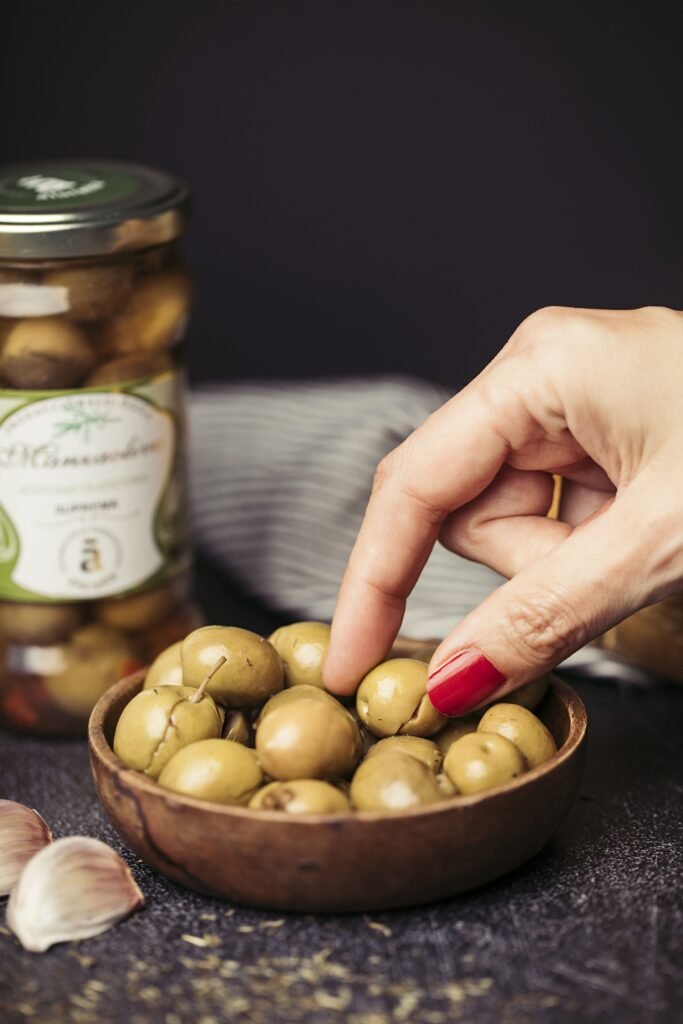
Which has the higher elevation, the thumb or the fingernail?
the thumb

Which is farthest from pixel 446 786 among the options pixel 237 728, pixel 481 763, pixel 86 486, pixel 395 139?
pixel 395 139

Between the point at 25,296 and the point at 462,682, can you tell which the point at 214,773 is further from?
the point at 25,296

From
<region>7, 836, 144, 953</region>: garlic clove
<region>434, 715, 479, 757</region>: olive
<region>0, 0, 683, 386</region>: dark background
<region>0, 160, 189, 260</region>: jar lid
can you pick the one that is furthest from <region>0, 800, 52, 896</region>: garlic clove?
<region>0, 0, 683, 386</region>: dark background

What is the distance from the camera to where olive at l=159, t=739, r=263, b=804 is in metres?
0.71

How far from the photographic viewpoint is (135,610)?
103cm

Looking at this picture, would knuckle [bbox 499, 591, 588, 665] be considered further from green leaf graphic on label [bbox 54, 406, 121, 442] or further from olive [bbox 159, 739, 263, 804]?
green leaf graphic on label [bbox 54, 406, 121, 442]

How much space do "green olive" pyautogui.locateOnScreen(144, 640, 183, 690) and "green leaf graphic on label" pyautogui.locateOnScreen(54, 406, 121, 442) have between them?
0.61 feet

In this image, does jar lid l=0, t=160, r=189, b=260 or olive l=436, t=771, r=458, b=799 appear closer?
olive l=436, t=771, r=458, b=799

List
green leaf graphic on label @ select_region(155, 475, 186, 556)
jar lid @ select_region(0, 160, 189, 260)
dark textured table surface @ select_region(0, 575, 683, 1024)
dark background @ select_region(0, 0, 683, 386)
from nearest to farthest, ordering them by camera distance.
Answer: dark textured table surface @ select_region(0, 575, 683, 1024)
jar lid @ select_region(0, 160, 189, 260)
green leaf graphic on label @ select_region(155, 475, 186, 556)
dark background @ select_region(0, 0, 683, 386)

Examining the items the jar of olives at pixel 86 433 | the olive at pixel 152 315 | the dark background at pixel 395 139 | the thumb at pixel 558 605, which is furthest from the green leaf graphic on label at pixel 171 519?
the dark background at pixel 395 139

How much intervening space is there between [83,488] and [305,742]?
33cm

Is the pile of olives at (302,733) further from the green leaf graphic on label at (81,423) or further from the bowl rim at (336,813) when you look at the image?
the green leaf graphic on label at (81,423)

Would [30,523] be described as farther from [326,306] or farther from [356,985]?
[326,306]

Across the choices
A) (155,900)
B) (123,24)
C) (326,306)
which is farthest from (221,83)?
(155,900)
